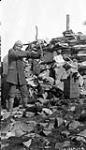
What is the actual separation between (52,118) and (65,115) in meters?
0.36

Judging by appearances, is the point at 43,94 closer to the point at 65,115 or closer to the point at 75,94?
the point at 75,94

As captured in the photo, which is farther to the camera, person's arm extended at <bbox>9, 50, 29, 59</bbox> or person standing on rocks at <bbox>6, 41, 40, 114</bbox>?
person standing on rocks at <bbox>6, 41, 40, 114</bbox>

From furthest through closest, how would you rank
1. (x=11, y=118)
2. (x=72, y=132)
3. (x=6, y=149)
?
1. (x=11, y=118)
2. (x=72, y=132)
3. (x=6, y=149)

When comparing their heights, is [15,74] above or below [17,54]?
below

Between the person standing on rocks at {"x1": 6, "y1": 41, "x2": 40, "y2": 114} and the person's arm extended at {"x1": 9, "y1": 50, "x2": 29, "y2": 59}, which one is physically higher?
the person's arm extended at {"x1": 9, "y1": 50, "x2": 29, "y2": 59}

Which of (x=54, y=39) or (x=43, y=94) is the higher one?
(x=54, y=39)

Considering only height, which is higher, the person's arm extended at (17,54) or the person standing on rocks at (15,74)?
the person's arm extended at (17,54)

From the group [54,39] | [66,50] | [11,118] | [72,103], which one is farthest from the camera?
[54,39]

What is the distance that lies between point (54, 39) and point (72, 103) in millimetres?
6593

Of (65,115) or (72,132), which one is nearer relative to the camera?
(72,132)

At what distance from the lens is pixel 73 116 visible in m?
7.25

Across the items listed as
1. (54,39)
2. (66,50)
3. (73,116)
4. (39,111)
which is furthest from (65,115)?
(54,39)

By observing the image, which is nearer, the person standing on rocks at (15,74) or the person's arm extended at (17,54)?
the person's arm extended at (17,54)

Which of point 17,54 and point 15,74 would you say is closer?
point 17,54
